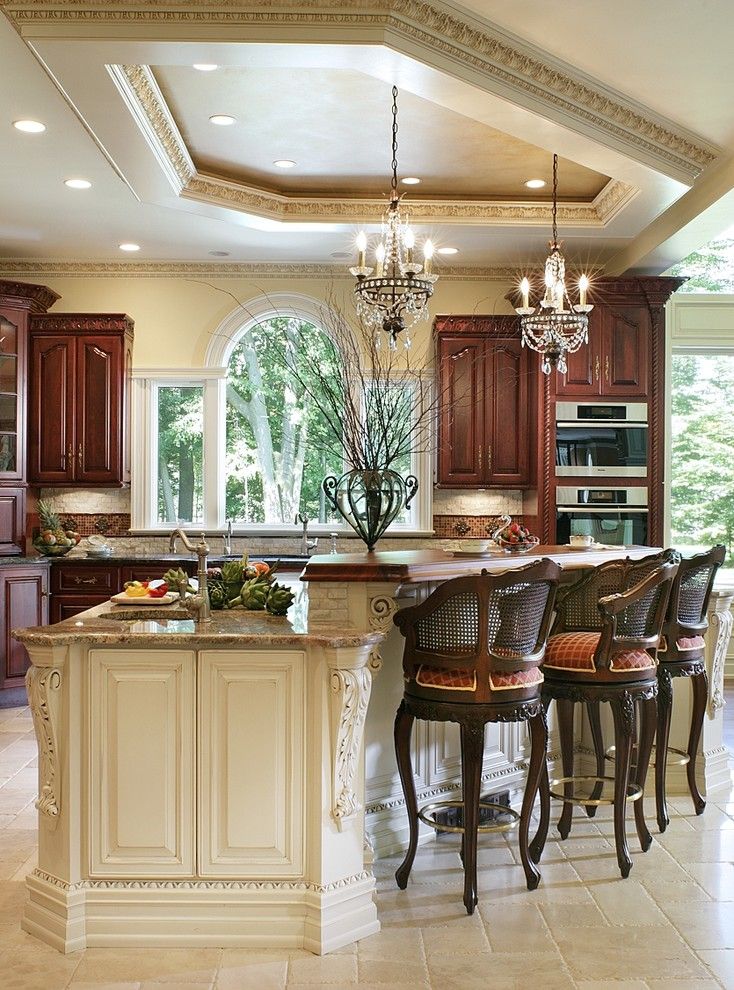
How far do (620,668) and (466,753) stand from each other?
75 cm

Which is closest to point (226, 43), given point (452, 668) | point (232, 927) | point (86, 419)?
point (452, 668)

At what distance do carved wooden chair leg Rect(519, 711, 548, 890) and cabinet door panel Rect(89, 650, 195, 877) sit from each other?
114cm

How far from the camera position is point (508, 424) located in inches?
284

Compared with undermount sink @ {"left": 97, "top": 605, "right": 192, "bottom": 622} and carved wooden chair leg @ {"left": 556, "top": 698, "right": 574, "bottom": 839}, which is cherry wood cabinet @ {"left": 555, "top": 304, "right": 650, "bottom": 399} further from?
undermount sink @ {"left": 97, "top": 605, "right": 192, "bottom": 622}

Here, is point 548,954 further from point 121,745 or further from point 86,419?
point 86,419

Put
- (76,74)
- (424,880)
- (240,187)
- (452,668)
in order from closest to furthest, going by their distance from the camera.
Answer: (452,668) → (424,880) → (76,74) → (240,187)

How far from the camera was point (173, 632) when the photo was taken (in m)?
3.15

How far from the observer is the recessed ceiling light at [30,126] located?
4723mm

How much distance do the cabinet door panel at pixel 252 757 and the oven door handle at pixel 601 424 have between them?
418 cm

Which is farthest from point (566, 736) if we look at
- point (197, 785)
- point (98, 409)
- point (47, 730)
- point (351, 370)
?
point (98, 409)

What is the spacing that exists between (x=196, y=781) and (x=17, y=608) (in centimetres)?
394

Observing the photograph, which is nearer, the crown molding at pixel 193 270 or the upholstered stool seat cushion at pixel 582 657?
the upholstered stool seat cushion at pixel 582 657

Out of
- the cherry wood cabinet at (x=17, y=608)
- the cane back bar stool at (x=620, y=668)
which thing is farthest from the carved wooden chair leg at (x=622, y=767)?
the cherry wood cabinet at (x=17, y=608)

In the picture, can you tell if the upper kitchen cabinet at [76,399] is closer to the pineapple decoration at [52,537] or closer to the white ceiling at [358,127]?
the pineapple decoration at [52,537]
